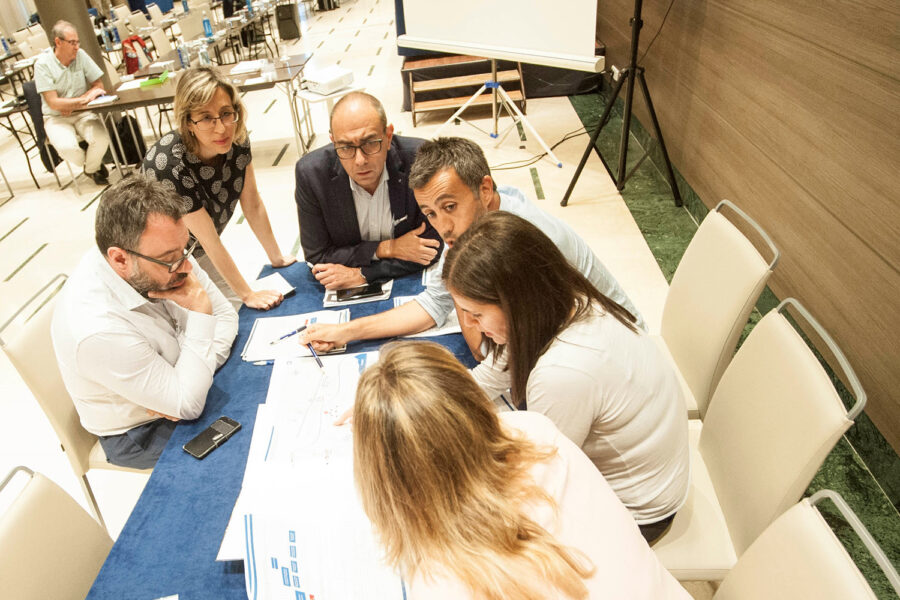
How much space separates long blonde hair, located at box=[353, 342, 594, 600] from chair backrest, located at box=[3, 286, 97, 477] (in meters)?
1.33

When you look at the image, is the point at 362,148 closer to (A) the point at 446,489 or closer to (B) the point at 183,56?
(A) the point at 446,489

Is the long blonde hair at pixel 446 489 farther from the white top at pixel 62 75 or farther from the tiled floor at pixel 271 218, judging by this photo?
the white top at pixel 62 75

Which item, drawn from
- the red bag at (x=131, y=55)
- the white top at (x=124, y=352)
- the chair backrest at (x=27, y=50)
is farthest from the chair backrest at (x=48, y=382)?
the chair backrest at (x=27, y=50)

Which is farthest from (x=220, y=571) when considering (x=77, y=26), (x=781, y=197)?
(x=77, y=26)

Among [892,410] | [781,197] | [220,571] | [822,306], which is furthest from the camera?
[781,197]

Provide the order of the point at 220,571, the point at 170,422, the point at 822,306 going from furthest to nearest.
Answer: the point at 822,306, the point at 170,422, the point at 220,571

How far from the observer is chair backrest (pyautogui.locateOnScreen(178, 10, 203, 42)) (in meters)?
7.37

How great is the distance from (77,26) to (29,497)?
22.0 feet

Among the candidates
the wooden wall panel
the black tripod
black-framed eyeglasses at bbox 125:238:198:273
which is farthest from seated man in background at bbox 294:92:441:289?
the black tripod

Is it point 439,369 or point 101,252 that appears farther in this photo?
point 101,252

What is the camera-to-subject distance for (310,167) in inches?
88.2

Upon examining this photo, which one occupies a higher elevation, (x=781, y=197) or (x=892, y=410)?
(x=781, y=197)

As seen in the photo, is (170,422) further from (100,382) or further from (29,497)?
(29,497)

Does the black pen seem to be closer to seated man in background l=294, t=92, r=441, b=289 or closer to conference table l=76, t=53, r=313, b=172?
seated man in background l=294, t=92, r=441, b=289
